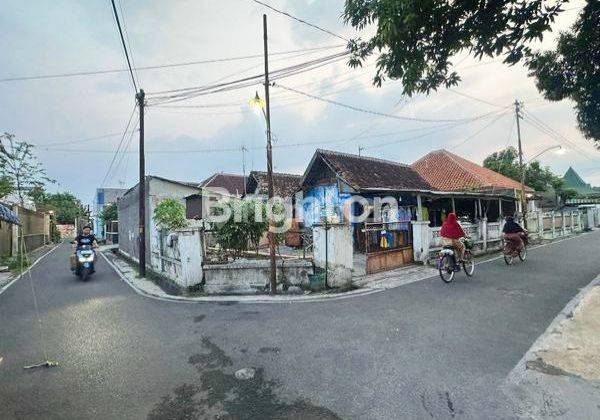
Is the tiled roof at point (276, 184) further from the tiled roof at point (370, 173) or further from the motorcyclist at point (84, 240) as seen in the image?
the motorcyclist at point (84, 240)

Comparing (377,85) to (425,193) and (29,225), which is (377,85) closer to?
(425,193)

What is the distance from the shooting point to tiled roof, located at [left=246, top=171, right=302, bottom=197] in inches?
810

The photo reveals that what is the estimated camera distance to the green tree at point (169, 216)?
11570 mm

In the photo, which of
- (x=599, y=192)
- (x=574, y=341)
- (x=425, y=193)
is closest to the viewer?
(x=574, y=341)

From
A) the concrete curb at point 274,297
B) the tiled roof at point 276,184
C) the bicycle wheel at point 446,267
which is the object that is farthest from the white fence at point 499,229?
the tiled roof at point 276,184

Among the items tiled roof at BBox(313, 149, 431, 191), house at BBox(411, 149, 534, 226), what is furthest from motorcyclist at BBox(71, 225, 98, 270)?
house at BBox(411, 149, 534, 226)

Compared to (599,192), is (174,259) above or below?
below

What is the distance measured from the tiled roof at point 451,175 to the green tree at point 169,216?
17.4 meters

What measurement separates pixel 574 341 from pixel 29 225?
3145 cm

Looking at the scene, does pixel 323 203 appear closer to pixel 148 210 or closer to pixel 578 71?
pixel 148 210

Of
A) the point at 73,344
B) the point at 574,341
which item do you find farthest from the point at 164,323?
the point at 574,341

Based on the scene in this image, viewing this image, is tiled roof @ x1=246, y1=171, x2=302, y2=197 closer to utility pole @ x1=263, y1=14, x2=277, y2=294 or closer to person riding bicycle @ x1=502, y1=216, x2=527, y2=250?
utility pole @ x1=263, y1=14, x2=277, y2=294

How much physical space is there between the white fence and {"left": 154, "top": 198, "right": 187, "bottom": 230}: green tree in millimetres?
8461

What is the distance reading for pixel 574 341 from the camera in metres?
4.99
